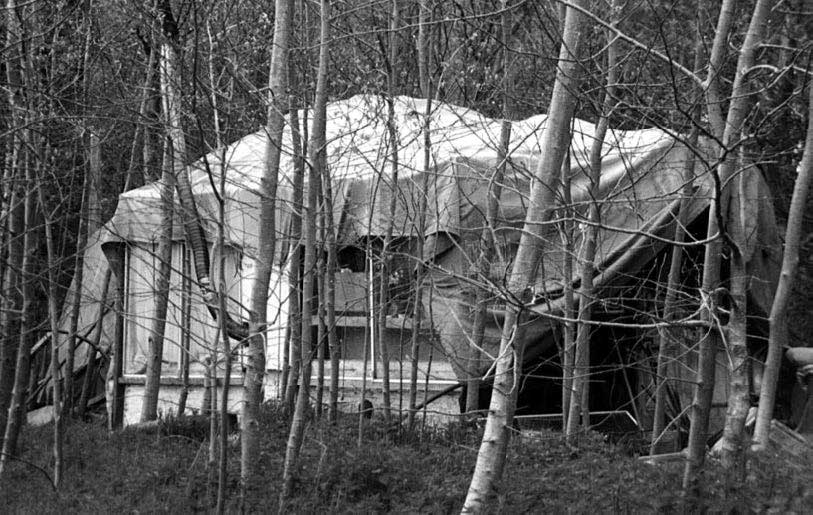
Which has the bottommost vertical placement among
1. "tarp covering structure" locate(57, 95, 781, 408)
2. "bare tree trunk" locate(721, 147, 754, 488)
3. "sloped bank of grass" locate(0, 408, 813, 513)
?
"sloped bank of grass" locate(0, 408, 813, 513)

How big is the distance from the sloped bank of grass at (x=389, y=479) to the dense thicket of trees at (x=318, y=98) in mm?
279

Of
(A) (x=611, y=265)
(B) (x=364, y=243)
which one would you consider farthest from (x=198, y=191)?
(A) (x=611, y=265)

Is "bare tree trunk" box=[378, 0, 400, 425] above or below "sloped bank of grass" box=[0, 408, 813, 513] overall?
above

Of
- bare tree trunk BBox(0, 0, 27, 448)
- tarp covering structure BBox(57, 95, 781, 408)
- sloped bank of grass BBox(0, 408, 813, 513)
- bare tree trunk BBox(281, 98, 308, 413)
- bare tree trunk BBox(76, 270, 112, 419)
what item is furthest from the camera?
bare tree trunk BBox(76, 270, 112, 419)

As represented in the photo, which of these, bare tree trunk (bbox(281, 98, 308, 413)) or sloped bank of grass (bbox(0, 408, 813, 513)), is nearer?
sloped bank of grass (bbox(0, 408, 813, 513))

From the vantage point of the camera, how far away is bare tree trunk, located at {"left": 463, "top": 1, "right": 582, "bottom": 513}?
6496 mm

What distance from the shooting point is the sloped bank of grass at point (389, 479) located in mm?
6820

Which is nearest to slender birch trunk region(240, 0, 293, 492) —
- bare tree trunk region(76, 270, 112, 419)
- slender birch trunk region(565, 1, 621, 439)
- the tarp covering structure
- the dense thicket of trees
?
the dense thicket of trees

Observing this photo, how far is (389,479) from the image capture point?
8.02m

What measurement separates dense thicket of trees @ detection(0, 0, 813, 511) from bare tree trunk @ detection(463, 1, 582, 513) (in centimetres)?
1

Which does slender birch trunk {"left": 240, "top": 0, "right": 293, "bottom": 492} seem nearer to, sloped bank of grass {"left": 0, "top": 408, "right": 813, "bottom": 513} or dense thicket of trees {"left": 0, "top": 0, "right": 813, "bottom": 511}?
dense thicket of trees {"left": 0, "top": 0, "right": 813, "bottom": 511}

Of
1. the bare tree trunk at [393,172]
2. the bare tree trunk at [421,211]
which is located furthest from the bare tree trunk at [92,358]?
the bare tree trunk at [421,211]

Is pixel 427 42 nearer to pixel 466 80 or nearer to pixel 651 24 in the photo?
pixel 466 80

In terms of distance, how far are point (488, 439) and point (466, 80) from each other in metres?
5.03
